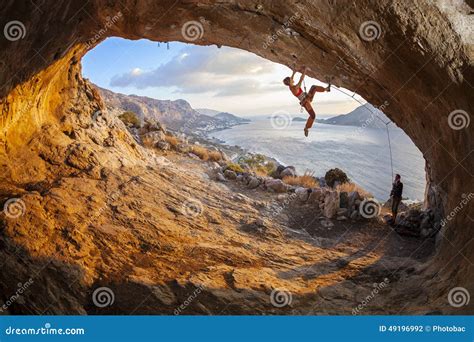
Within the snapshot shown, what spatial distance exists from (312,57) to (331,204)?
20.7 ft

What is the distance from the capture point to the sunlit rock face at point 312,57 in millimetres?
6418

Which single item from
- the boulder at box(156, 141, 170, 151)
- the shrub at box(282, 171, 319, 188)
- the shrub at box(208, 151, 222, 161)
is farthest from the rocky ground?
the shrub at box(208, 151, 222, 161)

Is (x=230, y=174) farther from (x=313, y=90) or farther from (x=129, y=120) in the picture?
(x=129, y=120)

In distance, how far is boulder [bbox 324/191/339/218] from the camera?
12.7m

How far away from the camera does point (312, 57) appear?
8375mm

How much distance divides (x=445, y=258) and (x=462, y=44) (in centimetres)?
453

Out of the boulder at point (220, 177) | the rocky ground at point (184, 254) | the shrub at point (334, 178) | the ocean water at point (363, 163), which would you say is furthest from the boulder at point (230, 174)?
the ocean water at point (363, 163)

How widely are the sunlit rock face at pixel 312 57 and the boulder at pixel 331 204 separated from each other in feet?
10.9

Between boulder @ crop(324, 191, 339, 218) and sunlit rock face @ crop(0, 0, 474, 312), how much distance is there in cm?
333

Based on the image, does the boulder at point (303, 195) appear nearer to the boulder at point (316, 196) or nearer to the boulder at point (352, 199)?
the boulder at point (316, 196)

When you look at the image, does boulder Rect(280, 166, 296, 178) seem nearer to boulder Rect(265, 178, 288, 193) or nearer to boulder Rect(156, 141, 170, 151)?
boulder Rect(265, 178, 288, 193)

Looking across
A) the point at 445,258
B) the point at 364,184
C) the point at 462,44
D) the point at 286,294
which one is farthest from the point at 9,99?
the point at 364,184

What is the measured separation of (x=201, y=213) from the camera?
1081 cm

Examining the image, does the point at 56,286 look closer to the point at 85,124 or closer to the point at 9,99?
the point at 9,99
